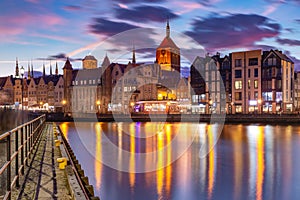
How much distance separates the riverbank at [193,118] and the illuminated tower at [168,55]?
5313 cm

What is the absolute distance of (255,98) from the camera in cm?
8544

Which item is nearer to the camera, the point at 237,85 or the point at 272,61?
the point at 272,61

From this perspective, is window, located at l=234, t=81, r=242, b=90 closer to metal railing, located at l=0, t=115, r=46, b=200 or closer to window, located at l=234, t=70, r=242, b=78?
window, located at l=234, t=70, r=242, b=78

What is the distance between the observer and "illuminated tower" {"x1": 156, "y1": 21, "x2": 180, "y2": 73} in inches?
5735

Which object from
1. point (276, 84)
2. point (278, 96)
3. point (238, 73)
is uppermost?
point (238, 73)

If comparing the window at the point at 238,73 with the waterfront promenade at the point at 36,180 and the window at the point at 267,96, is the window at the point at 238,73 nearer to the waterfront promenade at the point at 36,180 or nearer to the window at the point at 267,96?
the window at the point at 267,96

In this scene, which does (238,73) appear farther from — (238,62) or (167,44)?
(167,44)

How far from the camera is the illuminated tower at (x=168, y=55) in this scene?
146 metres

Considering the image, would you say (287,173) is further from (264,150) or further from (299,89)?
(299,89)

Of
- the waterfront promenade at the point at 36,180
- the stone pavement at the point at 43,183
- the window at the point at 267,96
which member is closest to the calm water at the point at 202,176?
the stone pavement at the point at 43,183

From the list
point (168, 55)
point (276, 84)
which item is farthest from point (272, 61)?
point (168, 55)

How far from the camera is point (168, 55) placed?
148 meters

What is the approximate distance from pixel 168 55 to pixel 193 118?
221 ft

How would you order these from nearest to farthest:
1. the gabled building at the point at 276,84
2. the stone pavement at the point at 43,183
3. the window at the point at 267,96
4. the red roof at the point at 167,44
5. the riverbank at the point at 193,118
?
the stone pavement at the point at 43,183 < the riverbank at the point at 193,118 < the gabled building at the point at 276,84 < the window at the point at 267,96 < the red roof at the point at 167,44
